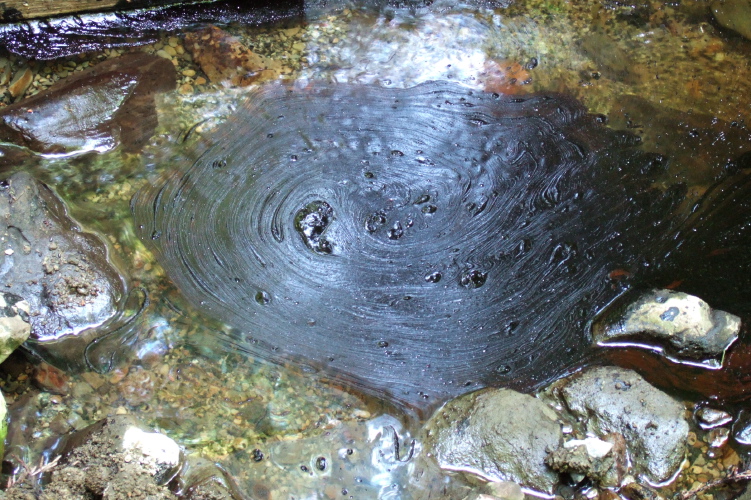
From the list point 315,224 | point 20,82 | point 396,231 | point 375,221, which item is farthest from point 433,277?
point 20,82

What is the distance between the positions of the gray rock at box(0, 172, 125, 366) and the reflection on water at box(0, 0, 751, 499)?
132mm

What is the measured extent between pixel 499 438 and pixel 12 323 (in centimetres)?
216

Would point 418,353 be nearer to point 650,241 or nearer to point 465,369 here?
point 465,369

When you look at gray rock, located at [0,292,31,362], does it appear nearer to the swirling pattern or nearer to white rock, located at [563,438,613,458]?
the swirling pattern

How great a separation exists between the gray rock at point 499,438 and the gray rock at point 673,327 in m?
0.55

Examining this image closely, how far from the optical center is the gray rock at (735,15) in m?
3.72

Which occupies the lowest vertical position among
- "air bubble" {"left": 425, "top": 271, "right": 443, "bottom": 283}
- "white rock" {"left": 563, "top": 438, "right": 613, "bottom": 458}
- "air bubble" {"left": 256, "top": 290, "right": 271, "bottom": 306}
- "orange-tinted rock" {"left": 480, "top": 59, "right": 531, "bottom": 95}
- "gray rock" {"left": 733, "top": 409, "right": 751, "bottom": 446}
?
"gray rock" {"left": 733, "top": 409, "right": 751, "bottom": 446}

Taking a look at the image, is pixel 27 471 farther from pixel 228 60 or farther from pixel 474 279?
pixel 228 60

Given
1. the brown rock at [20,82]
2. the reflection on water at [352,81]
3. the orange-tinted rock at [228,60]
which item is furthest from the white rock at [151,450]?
the brown rock at [20,82]

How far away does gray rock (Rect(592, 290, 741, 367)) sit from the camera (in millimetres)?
2805

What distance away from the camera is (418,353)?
2846mm

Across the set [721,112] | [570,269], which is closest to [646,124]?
[721,112]

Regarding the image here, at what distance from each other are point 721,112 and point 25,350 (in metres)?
3.88

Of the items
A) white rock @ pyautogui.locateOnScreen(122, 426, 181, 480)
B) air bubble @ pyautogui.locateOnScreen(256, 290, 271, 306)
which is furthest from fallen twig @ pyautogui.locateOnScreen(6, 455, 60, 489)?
air bubble @ pyautogui.locateOnScreen(256, 290, 271, 306)
